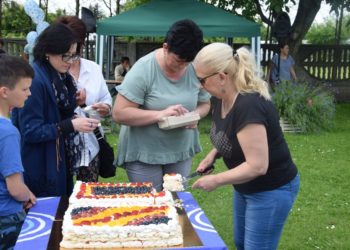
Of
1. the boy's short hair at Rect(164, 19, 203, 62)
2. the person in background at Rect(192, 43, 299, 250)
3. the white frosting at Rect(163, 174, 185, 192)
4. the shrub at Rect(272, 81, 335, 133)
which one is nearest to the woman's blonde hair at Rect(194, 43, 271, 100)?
the person in background at Rect(192, 43, 299, 250)

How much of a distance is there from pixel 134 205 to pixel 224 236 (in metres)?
1.92

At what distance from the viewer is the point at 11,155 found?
2.33 meters

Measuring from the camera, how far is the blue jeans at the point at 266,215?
2.44 metres

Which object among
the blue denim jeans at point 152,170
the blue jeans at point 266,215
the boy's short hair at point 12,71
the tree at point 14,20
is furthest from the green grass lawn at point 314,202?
the tree at point 14,20

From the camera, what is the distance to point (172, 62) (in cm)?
284

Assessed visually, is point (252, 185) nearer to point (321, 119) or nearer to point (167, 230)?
point (167, 230)

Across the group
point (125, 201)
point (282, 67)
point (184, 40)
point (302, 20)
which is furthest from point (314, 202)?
point (302, 20)

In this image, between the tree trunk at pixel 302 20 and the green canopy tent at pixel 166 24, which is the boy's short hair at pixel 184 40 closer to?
the green canopy tent at pixel 166 24

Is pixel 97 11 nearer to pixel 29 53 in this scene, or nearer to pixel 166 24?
pixel 166 24

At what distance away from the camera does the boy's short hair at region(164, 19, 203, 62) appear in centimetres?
273

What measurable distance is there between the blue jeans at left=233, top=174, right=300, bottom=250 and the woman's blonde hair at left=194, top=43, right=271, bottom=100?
0.46 meters

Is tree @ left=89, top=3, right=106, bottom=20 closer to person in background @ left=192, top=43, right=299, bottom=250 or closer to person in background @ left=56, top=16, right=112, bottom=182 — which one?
person in background @ left=56, top=16, right=112, bottom=182

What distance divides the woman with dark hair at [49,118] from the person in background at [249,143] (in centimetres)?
78

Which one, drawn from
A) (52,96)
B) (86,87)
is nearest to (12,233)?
(52,96)
